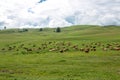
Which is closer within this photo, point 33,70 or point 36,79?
point 36,79

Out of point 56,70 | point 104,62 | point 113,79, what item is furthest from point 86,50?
point 113,79

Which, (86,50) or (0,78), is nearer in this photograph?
(0,78)

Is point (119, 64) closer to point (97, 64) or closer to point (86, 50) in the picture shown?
point (97, 64)

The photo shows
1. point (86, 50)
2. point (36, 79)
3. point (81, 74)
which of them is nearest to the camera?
point (36, 79)

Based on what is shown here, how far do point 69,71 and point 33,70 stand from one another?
17.7 feet

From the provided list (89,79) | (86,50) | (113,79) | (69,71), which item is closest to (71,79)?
(89,79)

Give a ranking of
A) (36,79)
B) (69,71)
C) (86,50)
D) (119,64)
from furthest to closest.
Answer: (86,50) → (119,64) → (69,71) → (36,79)

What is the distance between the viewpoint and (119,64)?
4797 cm

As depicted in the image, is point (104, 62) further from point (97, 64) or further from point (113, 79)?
point (113, 79)

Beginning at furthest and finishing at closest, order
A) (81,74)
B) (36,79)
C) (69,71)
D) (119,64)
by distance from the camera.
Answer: (119,64), (69,71), (81,74), (36,79)

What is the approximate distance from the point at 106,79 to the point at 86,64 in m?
15.4

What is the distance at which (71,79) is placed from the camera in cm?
3238

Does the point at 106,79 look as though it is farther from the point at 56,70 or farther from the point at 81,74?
the point at 56,70

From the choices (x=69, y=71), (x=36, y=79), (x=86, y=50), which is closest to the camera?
(x=36, y=79)
